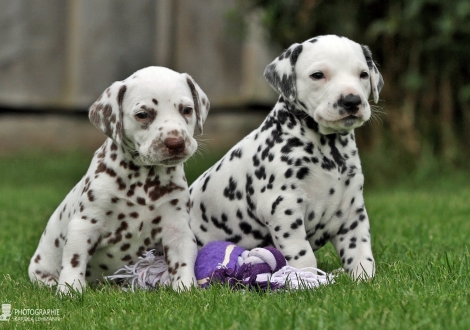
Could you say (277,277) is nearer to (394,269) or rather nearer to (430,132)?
(394,269)

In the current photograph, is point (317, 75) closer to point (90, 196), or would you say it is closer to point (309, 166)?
point (309, 166)

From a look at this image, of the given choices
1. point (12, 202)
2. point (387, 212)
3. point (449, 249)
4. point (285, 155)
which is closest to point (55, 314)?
point (285, 155)

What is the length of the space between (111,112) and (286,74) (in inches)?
45.7

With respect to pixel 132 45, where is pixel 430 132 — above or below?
below

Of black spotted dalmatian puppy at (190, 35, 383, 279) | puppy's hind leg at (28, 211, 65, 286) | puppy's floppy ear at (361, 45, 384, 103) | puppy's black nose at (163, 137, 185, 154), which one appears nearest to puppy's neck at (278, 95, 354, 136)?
black spotted dalmatian puppy at (190, 35, 383, 279)

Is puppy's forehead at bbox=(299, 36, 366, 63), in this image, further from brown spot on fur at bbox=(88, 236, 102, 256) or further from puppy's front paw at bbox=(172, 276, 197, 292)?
brown spot on fur at bbox=(88, 236, 102, 256)

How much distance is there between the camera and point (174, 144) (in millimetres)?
4500

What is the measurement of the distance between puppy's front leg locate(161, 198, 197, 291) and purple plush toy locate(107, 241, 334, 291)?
0.10 m

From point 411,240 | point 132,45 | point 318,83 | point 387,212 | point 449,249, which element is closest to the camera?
point 318,83

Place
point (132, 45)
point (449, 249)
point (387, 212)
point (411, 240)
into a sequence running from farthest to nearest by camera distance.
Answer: point (132, 45), point (387, 212), point (411, 240), point (449, 249)

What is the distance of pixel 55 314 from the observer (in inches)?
162

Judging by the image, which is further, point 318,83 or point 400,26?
point 400,26

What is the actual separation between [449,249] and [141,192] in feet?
7.92


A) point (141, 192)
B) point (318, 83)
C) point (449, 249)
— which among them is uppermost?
point (318, 83)
